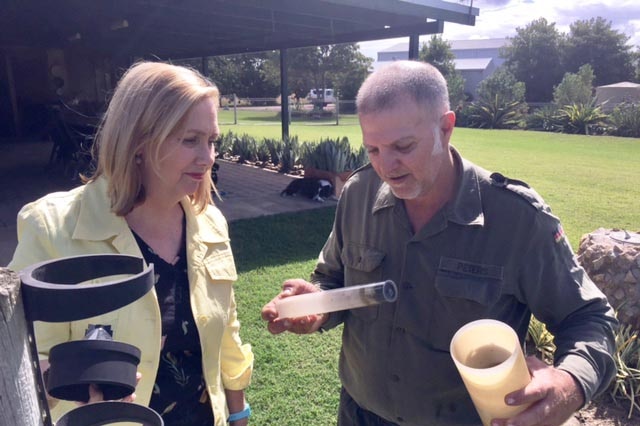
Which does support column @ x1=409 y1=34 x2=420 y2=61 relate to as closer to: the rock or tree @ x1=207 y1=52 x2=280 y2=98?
the rock

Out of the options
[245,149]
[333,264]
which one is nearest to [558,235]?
[333,264]

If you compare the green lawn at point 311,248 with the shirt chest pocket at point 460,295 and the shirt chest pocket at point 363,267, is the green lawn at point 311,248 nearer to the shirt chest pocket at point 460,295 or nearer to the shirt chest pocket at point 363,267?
the shirt chest pocket at point 363,267

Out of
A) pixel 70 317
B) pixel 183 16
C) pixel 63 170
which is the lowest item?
pixel 63 170

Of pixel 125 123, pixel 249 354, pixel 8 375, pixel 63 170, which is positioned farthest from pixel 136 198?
pixel 63 170

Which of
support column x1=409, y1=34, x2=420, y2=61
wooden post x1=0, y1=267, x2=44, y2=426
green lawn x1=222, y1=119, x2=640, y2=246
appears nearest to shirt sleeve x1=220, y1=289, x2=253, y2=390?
wooden post x1=0, y1=267, x2=44, y2=426

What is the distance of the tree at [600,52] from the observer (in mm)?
45875

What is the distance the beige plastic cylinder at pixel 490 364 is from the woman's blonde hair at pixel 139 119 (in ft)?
3.75

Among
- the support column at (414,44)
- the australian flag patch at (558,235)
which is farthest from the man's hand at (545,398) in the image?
the support column at (414,44)

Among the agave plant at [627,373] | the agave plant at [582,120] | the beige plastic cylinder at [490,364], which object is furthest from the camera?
the agave plant at [582,120]

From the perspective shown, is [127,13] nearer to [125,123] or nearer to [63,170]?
[63,170]

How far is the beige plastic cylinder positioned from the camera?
113cm

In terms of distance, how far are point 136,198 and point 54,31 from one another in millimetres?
12414

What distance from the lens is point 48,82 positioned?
15.1 metres

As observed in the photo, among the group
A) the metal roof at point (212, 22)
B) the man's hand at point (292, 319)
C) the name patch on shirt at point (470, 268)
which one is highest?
the metal roof at point (212, 22)
